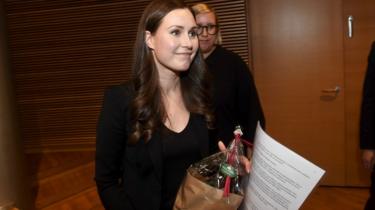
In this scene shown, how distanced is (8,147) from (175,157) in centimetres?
191

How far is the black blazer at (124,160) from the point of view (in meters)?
1.45

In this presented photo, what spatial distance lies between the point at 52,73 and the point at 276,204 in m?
4.63

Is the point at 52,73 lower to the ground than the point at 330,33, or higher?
lower

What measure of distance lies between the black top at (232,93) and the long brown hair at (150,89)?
24.5 inches

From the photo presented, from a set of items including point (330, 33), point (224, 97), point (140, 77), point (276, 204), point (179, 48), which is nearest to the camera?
point (276, 204)

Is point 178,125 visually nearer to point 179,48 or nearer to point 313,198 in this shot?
point 179,48

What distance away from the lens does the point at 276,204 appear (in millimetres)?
1094

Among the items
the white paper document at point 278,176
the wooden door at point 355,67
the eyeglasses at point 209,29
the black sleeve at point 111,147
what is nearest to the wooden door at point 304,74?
the wooden door at point 355,67

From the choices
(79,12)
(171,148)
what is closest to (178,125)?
(171,148)

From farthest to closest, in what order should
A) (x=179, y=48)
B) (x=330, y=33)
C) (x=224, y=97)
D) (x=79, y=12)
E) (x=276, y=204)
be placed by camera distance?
1. (x=79, y=12)
2. (x=330, y=33)
3. (x=224, y=97)
4. (x=179, y=48)
5. (x=276, y=204)

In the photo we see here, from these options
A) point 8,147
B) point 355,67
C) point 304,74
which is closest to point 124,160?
point 8,147

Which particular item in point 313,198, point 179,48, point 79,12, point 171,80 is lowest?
point 313,198

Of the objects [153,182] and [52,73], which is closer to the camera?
[153,182]

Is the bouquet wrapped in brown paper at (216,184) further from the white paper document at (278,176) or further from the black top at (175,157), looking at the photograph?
the black top at (175,157)
